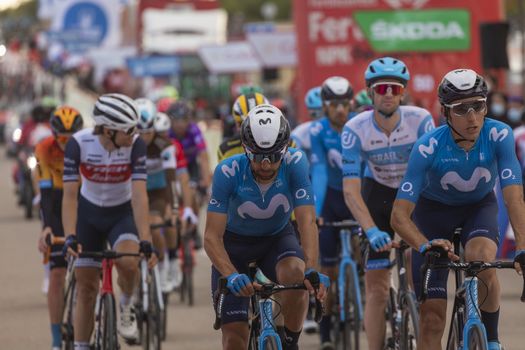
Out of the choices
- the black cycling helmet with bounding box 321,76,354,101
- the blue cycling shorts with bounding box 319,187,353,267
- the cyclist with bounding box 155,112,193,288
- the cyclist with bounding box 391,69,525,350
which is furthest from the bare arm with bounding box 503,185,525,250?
the cyclist with bounding box 155,112,193,288

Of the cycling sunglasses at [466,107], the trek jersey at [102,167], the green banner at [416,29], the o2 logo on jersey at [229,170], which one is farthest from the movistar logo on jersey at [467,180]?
the green banner at [416,29]

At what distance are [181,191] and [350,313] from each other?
3.42 meters

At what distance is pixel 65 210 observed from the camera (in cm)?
1037

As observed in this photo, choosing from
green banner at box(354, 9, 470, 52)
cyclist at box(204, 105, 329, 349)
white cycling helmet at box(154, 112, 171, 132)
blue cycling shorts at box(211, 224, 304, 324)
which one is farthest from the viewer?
green banner at box(354, 9, 470, 52)

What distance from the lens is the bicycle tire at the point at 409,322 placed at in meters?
9.13

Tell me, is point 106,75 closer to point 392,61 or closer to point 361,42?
point 361,42

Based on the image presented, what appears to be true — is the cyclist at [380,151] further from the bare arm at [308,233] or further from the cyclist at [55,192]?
the cyclist at [55,192]

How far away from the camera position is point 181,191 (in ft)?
47.3

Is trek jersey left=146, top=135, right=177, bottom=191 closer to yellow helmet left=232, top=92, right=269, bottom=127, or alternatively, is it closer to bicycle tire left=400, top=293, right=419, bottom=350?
yellow helmet left=232, top=92, right=269, bottom=127

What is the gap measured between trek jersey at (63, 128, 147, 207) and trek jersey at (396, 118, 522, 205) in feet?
8.43

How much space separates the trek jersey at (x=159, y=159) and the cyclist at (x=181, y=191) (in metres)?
0.24

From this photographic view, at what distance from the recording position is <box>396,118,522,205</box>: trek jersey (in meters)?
8.33

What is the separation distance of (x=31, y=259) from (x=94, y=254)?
10.7 meters

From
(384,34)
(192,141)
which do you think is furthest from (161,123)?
(384,34)
